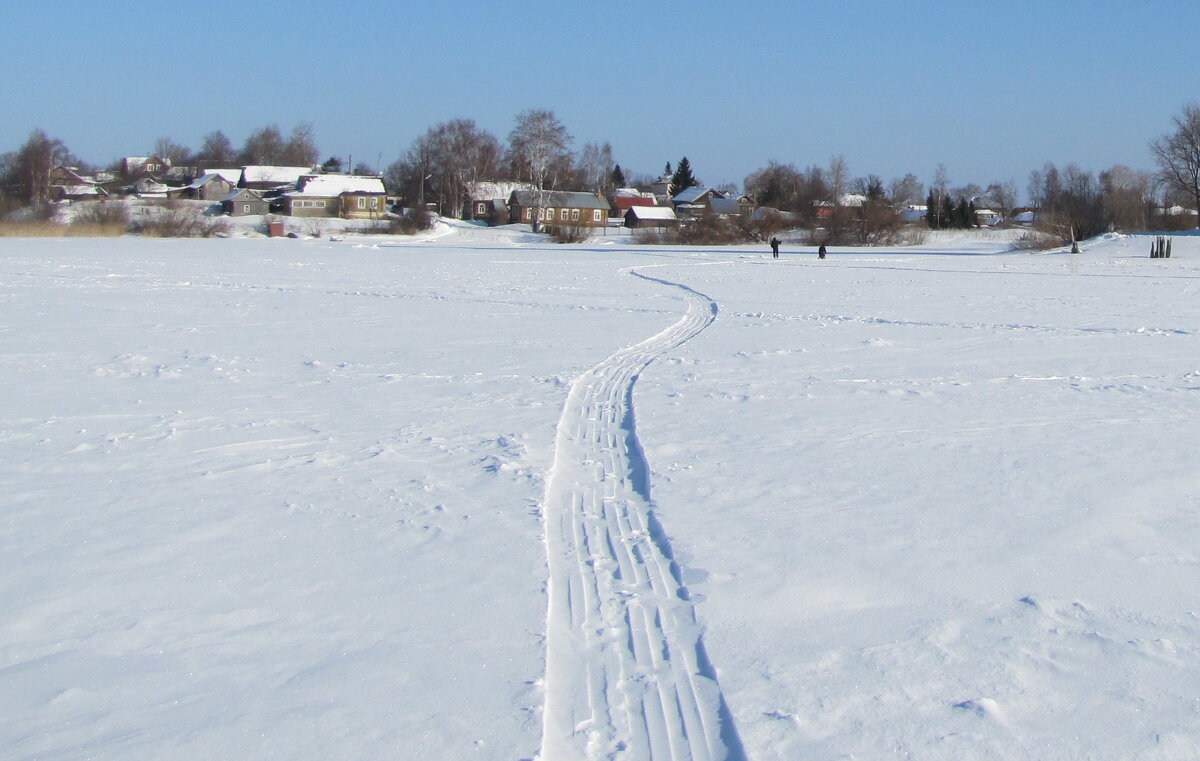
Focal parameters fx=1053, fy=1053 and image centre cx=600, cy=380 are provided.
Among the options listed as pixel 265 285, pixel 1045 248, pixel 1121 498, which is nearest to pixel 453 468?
pixel 1121 498

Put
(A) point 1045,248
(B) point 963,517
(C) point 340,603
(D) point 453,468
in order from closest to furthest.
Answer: (C) point 340,603
(B) point 963,517
(D) point 453,468
(A) point 1045,248

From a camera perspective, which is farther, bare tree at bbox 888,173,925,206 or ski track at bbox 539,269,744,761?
bare tree at bbox 888,173,925,206

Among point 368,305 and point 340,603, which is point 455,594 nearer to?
point 340,603

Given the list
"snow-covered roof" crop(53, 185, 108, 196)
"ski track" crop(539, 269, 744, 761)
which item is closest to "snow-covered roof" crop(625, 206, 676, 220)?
"snow-covered roof" crop(53, 185, 108, 196)

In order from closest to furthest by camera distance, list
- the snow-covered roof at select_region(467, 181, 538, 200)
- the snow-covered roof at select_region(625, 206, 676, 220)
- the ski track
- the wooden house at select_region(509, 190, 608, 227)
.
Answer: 1. the ski track
2. the wooden house at select_region(509, 190, 608, 227)
3. the snow-covered roof at select_region(467, 181, 538, 200)
4. the snow-covered roof at select_region(625, 206, 676, 220)

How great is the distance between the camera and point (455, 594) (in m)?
4.63

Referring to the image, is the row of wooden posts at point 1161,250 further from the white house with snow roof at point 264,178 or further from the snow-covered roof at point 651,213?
→ the white house with snow roof at point 264,178

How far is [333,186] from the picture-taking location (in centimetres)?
8456

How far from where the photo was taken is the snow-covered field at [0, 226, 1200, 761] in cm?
354

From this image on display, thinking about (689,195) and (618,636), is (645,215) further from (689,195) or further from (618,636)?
(618,636)

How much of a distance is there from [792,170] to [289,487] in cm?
11303

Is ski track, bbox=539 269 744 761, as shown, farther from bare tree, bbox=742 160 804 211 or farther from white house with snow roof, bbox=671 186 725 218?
white house with snow roof, bbox=671 186 725 218

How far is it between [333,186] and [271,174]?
16343 mm

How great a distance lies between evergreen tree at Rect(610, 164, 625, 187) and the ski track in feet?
375
